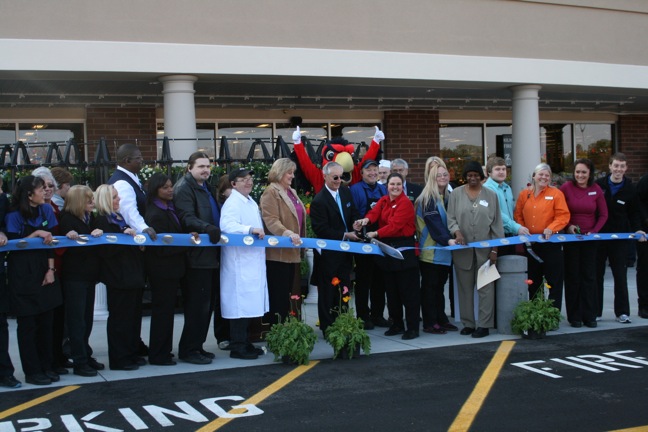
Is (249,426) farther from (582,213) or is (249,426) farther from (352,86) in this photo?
(352,86)

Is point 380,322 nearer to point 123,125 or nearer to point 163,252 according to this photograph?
point 163,252

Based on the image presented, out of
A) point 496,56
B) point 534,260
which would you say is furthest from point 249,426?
point 496,56

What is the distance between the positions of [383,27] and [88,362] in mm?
8309

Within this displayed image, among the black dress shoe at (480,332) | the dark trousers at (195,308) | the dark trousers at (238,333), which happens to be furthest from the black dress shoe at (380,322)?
the dark trousers at (195,308)

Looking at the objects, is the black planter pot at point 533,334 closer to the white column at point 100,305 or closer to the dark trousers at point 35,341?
the dark trousers at point 35,341

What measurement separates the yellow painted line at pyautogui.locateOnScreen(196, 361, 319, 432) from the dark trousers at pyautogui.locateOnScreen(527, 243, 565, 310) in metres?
3.00

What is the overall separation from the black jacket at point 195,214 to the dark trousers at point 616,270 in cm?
452

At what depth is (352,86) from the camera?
1426 centimetres

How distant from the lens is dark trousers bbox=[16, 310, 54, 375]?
6.52 meters

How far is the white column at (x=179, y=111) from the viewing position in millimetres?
12211

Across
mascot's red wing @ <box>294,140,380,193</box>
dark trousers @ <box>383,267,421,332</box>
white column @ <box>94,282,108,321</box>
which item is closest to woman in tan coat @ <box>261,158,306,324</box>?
dark trousers @ <box>383,267,421,332</box>

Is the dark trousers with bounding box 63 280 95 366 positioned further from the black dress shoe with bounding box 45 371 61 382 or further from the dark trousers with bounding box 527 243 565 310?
the dark trousers with bounding box 527 243 565 310

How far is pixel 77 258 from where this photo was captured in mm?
6875

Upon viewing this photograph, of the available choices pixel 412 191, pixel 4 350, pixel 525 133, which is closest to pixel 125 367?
pixel 4 350
